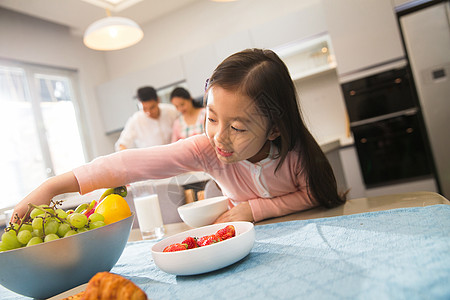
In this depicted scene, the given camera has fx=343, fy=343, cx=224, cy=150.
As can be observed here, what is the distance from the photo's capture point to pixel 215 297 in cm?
41

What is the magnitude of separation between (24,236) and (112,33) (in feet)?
6.82

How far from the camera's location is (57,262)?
52 centimetres

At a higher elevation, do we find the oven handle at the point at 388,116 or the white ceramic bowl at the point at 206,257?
the oven handle at the point at 388,116

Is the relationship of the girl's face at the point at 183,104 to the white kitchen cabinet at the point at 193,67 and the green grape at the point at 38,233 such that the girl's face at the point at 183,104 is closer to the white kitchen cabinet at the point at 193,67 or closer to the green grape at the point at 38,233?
the white kitchen cabinet at the point at 193,67

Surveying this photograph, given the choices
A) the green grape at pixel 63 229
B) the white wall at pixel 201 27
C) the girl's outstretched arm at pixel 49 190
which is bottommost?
the green grape at pixel 63 229

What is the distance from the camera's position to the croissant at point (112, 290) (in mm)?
351

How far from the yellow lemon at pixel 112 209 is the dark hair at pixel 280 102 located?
1.02 ft

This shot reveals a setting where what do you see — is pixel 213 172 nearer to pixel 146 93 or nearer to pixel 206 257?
pixel 206 257

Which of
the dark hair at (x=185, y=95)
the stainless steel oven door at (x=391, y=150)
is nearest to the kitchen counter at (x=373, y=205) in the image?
the dark hair at (x=185, y=95)

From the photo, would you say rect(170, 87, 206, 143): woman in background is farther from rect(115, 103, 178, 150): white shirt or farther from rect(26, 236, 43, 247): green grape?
rect(26, 236, 43, 247): green grape

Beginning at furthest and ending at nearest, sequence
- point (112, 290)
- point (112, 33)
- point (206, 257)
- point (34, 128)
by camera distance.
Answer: point (34, 128) → point (112, 33) → point (206, 257) → point (112, 290)

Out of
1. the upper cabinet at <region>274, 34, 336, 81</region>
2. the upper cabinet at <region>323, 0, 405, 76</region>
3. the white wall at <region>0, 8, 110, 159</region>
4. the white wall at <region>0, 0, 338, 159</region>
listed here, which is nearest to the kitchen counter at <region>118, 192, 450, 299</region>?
the upper cabinet at <region>323, 0, 405, 76</region>

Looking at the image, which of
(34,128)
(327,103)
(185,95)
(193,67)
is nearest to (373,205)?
(185,95)

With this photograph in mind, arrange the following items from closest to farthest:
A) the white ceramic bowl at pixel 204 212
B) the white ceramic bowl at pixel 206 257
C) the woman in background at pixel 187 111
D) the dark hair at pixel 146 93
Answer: the white ceramic bowl at pixel 206 257, the white ceramic bowl at pixel 204 212, the woman in background at pixel 187 111, the dark hair at pixel 146 93
